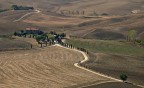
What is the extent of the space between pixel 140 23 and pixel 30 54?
2766 inches

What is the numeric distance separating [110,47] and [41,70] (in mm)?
40445

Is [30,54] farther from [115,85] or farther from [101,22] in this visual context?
[101,22]

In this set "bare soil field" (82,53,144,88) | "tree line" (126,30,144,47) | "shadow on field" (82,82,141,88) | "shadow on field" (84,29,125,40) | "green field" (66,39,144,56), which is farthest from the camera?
"shadow on field" (84,29,125,40)

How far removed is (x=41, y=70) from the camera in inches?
2709

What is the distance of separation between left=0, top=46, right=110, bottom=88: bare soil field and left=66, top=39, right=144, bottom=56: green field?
15743 millimetres

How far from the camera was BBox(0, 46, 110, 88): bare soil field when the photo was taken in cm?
5997

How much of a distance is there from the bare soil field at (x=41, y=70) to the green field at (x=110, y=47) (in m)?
15.7

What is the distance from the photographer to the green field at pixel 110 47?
A: 99.2m

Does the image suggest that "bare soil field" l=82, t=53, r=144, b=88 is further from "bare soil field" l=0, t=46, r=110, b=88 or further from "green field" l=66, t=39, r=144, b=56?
"green field" l=66, t=39, r=144, b=56

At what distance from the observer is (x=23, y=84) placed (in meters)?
59.0

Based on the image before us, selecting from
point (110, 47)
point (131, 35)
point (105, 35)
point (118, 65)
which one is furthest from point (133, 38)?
point (118, 65)

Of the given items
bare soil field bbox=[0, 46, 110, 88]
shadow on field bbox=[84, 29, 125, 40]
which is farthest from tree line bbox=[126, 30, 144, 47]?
bare soil field bbox=[0, 46, 110, 88]

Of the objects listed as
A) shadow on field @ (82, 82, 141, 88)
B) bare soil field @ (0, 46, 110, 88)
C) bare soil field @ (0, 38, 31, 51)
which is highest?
bare soil field @ (0, 38, 31, 51)

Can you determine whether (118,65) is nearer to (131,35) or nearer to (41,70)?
(41,70)
